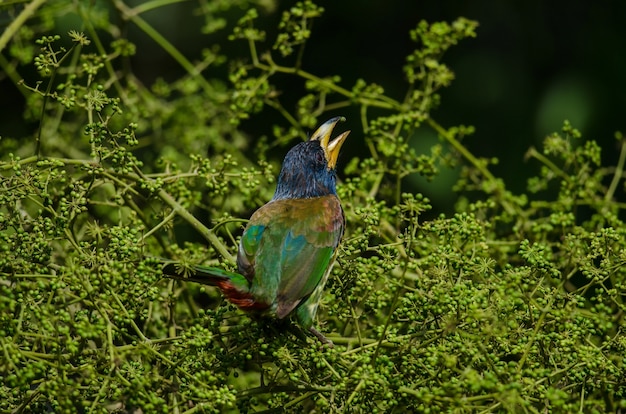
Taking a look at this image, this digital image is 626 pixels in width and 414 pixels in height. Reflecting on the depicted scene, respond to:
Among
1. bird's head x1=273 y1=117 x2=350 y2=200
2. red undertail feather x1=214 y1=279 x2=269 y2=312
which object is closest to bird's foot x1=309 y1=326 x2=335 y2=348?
red undertail feather x1=214 y1=279 x2=269 y2=312

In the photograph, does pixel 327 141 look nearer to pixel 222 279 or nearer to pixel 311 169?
pixel 311 169

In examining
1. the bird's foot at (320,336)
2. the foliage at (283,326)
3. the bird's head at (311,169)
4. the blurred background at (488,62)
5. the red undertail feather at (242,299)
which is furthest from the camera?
the blurred background at (488,62)

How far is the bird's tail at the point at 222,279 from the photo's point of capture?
7.30ft

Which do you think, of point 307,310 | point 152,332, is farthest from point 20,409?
point 307,310

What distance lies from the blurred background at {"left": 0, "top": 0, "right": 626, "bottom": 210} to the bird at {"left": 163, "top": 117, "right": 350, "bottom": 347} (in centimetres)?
143

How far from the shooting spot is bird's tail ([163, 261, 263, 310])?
2227 mm

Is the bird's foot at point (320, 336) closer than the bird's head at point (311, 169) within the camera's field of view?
Yes

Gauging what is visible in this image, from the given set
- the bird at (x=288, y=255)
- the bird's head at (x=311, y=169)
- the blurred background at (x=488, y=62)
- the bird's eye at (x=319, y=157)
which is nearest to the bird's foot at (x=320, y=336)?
the bird at (x=288, y=255)

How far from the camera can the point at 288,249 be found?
2.58 metres

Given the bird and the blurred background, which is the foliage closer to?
the bird

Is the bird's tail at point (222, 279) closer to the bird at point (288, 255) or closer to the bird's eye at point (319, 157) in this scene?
the bird at point (288, 255)

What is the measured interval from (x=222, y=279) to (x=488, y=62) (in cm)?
325

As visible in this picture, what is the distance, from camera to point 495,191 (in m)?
2.95

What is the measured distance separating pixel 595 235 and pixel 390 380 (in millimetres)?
703
